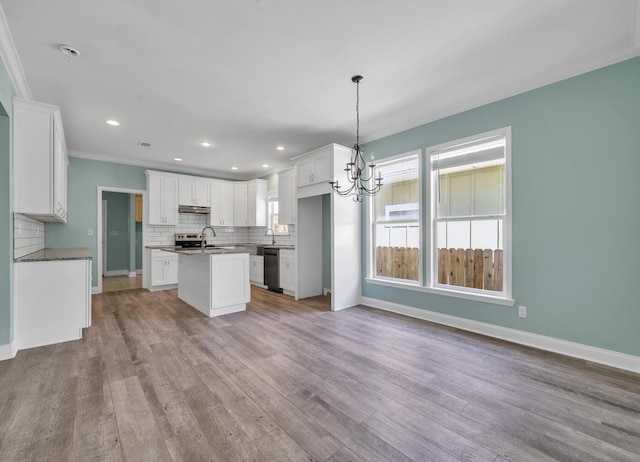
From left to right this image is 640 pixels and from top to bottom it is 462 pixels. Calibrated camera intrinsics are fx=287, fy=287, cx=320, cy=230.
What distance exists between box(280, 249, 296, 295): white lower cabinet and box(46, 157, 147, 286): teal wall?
3.72 m

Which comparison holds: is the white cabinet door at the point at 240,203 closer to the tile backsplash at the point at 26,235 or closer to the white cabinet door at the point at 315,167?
the white cabinet door at the point at 315,167

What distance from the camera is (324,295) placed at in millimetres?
5789

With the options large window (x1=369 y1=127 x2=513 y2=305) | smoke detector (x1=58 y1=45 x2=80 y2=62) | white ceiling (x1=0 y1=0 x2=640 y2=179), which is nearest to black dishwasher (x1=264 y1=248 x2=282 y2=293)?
large window (x1=369 y1=127 x2=513 y2=305)

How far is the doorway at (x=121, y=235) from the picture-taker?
8305 mm

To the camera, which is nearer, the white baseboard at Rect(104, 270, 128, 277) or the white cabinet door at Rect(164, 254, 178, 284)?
the white cabinet door at Rect(164, 254, 178, 284)

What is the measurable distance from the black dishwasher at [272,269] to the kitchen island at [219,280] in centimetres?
148

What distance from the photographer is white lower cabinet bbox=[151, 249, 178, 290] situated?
19.7 feet

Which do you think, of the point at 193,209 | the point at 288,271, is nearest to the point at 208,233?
the point at 193,209

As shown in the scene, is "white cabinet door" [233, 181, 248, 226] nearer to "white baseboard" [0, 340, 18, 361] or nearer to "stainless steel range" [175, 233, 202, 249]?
"stainless steel range" [175, 233, 202, 249]

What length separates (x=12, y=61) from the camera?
270cm

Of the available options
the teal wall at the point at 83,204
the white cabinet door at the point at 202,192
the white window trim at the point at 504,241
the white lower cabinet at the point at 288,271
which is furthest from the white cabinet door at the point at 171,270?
the white window trim at the point at 504,241

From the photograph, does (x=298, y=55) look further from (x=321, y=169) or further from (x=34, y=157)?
(x=34, y=157)

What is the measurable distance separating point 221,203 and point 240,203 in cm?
47

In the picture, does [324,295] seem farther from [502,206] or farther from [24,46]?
[24,46]
